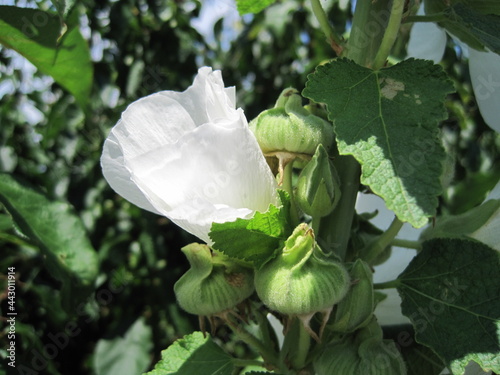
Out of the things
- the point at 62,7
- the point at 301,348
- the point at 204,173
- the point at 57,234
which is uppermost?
the point at 62,7

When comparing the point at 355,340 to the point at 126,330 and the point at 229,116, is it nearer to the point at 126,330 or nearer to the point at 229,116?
the point at 229,116

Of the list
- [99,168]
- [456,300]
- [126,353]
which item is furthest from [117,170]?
[99,168]

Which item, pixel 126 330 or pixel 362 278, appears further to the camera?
pixel 126 330

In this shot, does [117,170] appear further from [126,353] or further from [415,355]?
[126,353]

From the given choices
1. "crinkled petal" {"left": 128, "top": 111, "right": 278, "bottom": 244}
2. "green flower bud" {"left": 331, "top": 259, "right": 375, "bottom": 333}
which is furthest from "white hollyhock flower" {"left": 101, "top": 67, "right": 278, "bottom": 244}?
"green flower bud" {"left": 331, "top": 259, "right": 375, "bottom": 333}

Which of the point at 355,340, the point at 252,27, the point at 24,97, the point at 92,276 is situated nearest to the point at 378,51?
the point at 355,340

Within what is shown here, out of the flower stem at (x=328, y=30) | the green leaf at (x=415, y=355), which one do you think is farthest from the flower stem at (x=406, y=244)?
the flower stem at (x=328, y=30)

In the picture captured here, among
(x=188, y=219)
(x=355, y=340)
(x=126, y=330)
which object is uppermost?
(x=188, y=219)

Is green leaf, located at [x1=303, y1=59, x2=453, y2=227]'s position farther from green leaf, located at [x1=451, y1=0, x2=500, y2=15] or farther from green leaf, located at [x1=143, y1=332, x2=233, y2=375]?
green leaf, located at [x1=143, y1=332, x2=233, y2=375]

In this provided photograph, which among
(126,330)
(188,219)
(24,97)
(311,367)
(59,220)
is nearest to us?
(188,219)
